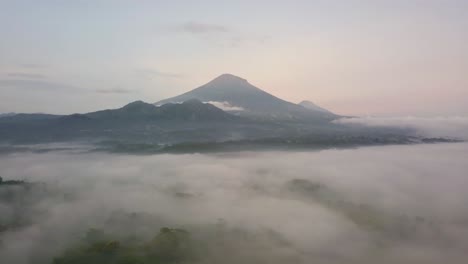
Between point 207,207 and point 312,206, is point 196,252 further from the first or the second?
point 312,206

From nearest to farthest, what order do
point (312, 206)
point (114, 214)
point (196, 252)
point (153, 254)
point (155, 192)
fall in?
point (153, 254) < point (196, 252) < point (114, 214) < point (312, 206) < point (155, 192)

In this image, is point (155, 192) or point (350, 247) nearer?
point (350, 247)

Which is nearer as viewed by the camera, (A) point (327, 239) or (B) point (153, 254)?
(B) point (153, 254)

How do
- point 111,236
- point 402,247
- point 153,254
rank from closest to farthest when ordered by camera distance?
point 153,254 < point 111,236 < point 402,247

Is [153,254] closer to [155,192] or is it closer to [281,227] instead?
[281,227]

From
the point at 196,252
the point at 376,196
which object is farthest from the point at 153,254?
the point at 376,196

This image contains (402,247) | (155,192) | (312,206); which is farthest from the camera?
(155,192)

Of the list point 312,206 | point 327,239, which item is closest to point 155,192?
point 312,206

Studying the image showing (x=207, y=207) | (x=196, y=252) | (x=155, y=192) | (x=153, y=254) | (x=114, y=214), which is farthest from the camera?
(x=155, y=192)
